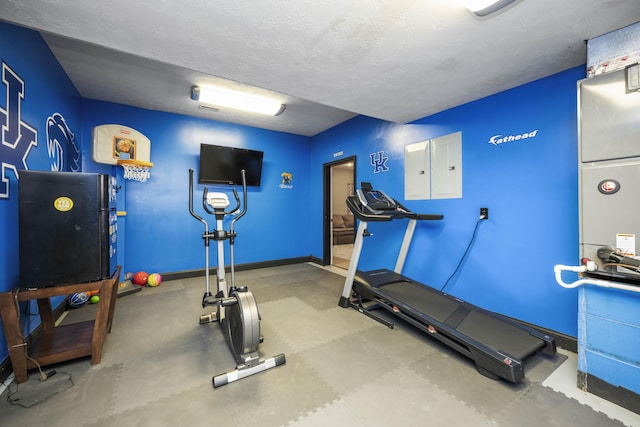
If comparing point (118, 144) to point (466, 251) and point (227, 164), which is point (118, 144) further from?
point (466, 251)

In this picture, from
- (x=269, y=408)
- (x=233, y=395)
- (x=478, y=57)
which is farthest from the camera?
(x=478, y=57)

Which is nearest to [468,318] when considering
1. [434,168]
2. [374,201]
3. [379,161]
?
[374,201]

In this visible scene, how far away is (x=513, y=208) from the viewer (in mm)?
2656

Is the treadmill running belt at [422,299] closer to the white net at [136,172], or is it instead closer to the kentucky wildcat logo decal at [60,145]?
the kentucky wildcat logo decal at [60,145]

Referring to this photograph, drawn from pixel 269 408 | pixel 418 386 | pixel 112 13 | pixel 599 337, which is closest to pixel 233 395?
pixel 269 408

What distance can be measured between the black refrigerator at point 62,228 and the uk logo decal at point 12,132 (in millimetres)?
196

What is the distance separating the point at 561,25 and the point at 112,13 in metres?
3.12

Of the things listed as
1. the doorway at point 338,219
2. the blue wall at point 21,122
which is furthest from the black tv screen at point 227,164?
the blue wall at point 21,122

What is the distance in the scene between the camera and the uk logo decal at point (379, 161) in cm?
411

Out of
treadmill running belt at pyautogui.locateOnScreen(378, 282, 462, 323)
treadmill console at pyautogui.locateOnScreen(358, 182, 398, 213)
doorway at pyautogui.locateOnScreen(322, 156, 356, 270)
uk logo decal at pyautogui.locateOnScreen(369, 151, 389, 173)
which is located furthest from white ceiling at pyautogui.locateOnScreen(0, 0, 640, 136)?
doorway at pyautogui.locateOnScreen(322, 156, 356, 270)

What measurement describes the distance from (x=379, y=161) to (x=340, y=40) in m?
2.49

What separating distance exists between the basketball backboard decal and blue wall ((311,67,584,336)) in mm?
4284

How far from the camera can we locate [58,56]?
8.98ft

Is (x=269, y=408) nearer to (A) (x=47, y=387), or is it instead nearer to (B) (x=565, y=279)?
(A) (x=47, y=387)
